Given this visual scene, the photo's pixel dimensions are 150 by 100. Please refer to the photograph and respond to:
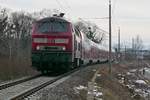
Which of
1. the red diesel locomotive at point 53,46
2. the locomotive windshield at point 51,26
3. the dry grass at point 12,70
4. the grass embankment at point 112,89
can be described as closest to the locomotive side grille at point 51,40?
the red diesel locomotive at point 53,46

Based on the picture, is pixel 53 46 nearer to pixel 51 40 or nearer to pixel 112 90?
pixel 51 40

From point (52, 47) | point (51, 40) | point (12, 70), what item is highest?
point (51, 40)

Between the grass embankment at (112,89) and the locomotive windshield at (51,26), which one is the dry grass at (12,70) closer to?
the locomotive windshield at (51,26)

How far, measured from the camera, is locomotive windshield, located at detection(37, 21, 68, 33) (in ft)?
82.8

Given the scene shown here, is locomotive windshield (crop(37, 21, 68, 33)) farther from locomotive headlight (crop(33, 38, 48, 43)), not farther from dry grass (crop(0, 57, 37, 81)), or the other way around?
dry grass (crop(0, 57, 37, 81))

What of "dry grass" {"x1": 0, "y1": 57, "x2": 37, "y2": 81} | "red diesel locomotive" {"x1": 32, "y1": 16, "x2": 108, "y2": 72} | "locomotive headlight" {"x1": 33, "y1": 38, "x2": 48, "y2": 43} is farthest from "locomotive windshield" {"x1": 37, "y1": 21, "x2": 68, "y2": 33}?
"dry grass" {"x1": 0, "y1": 57, "x2": 37, "y2": 81}

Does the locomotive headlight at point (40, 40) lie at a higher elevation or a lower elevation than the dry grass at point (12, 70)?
higher

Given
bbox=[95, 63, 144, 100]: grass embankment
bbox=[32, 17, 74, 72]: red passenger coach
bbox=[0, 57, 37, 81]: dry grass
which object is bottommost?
bbox=[95, 63, 144, 100]: grass embankment

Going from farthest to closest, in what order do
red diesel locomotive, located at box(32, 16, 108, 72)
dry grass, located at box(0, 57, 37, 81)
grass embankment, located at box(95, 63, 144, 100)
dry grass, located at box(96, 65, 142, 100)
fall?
dry grass, located at box(0, 57, 37, 81) < red diesel locomotive, located at box(32, 16, 108, 72) < grass embankment, located at box(95, 63, 144, 100) < dry grass, located at box(96, 65, 142, 100)

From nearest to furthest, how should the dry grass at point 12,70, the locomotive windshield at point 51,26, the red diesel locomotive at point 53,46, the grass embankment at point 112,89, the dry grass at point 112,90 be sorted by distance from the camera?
the dry grass at point 112,90, the grass embankment at point 112,89, the red diesel locomotive at point 53,46, the dry grass at point 12,70, the locomotive windshield at point 51,26

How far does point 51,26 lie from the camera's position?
25.5m

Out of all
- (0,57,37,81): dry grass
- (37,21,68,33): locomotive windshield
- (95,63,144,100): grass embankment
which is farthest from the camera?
(37,21,68,33): locomotive windshield

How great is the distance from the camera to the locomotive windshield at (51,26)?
2524cm

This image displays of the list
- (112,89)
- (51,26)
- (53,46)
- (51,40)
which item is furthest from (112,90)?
(51,26)
